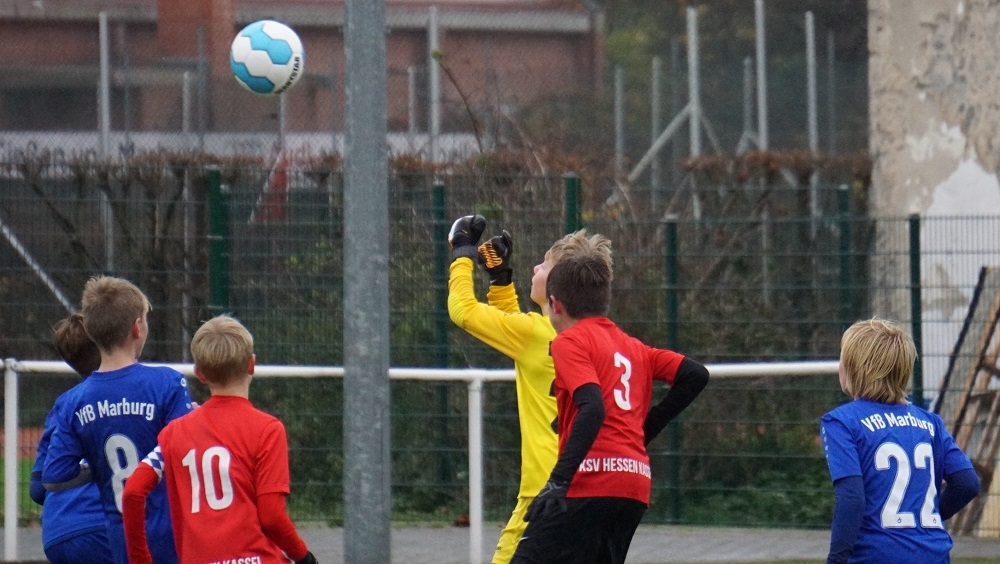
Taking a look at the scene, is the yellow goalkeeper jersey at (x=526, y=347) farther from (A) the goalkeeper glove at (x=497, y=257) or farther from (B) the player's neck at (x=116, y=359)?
(B) the player's neck at (x=116, y=359)

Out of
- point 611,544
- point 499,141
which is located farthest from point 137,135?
point 611,544

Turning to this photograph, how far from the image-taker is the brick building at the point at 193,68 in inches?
612

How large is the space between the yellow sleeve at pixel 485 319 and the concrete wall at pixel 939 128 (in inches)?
177

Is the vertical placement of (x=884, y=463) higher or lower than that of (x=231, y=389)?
lower

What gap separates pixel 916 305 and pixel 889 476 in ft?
15.1

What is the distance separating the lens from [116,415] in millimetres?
4879

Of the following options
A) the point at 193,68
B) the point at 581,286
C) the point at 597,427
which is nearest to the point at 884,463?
the point at 597,427

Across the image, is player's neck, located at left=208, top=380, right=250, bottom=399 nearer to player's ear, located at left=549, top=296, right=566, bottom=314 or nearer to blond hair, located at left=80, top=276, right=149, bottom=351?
blond hair, located at left=80, top=276, right=149, bottom=351

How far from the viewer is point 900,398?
455cm

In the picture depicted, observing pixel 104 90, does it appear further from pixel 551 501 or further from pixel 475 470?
pixel 551 501

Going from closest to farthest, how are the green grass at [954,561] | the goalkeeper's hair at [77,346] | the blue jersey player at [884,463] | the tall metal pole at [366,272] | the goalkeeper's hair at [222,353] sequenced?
the blue jersey player at [884,463] < the goalkeeper's hair at [222,353] < the goalkeeper's hair at [77,346] < the tall metal pole at [366,272] < the green grass at [954,561]

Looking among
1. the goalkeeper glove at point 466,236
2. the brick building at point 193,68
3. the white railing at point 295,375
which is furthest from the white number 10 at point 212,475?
the brick building at point 193,68

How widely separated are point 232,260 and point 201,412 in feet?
15.1

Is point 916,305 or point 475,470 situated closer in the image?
point 475,470
